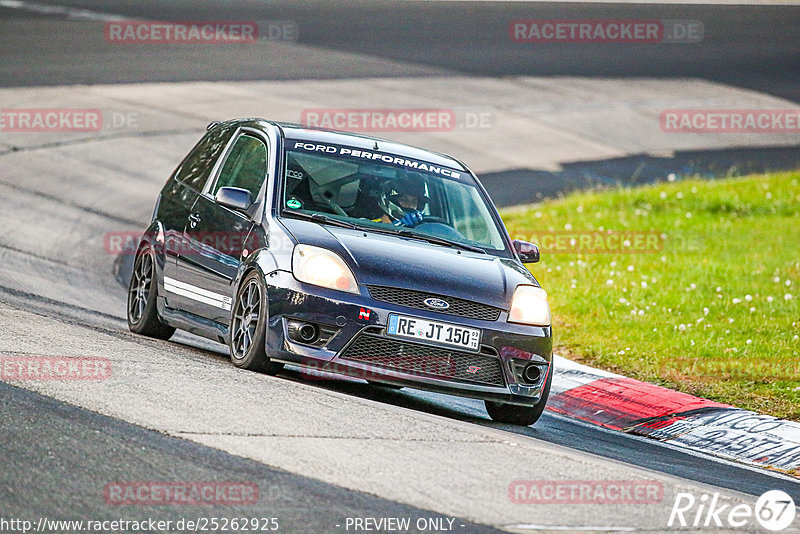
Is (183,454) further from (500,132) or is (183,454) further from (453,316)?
(500,132)

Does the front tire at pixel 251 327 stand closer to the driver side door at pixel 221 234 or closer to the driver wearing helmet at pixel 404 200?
the driver side door at pixel 221 234

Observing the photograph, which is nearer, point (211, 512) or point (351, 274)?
point (211, 512)

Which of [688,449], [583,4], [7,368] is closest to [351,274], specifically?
[7,368]

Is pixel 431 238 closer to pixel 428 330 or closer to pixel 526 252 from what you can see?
pixel 526 252

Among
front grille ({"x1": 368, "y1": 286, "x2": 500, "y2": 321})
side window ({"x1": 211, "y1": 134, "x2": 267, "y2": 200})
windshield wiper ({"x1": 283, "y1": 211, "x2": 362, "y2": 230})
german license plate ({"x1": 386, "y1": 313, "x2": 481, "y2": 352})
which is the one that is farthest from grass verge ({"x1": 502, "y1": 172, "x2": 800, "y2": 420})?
side window ({"x1": 211, "y1": 134, "x2": 267, "y2": 200})

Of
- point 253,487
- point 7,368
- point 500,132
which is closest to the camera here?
point 253,487

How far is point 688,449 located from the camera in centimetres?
889

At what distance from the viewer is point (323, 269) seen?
7898mm

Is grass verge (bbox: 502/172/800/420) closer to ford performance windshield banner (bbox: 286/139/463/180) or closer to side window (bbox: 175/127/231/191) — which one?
ford performance windshield banner (bbox: 286/139/463/180)

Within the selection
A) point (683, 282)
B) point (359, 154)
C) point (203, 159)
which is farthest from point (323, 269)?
point (683, 282)

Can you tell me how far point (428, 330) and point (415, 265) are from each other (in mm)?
452

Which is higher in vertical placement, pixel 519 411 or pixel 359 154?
pixel 359 154

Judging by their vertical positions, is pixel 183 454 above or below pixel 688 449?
above

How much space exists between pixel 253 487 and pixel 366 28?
25.8 metres
